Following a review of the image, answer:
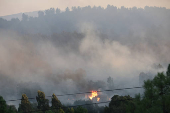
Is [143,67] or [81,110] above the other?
[143,67]

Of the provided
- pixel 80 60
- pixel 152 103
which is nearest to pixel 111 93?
pixel 80 60

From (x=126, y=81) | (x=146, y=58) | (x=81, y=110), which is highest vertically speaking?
(x=146, y=58)

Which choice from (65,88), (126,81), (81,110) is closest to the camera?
(81,110)

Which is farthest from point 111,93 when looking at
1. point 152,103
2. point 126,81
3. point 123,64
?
point 152,103

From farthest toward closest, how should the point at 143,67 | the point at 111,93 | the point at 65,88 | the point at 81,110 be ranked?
the point at 143,67 → the point at 65,88 → the point at 111,93 → the point at 81,110

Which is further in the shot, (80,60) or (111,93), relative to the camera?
(80,60)

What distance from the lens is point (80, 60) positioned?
622 ft

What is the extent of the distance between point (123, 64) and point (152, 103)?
159m

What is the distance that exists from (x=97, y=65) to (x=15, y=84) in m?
85.1

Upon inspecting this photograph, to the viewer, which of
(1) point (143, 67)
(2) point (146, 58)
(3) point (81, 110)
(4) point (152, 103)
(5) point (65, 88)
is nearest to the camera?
(4) point (152, 103)

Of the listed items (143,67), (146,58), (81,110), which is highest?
(146,58)

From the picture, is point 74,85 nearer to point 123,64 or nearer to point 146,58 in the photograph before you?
point 123,64

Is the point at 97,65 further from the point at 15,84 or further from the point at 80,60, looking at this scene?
the point at 15,84

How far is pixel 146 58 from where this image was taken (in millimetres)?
184250
